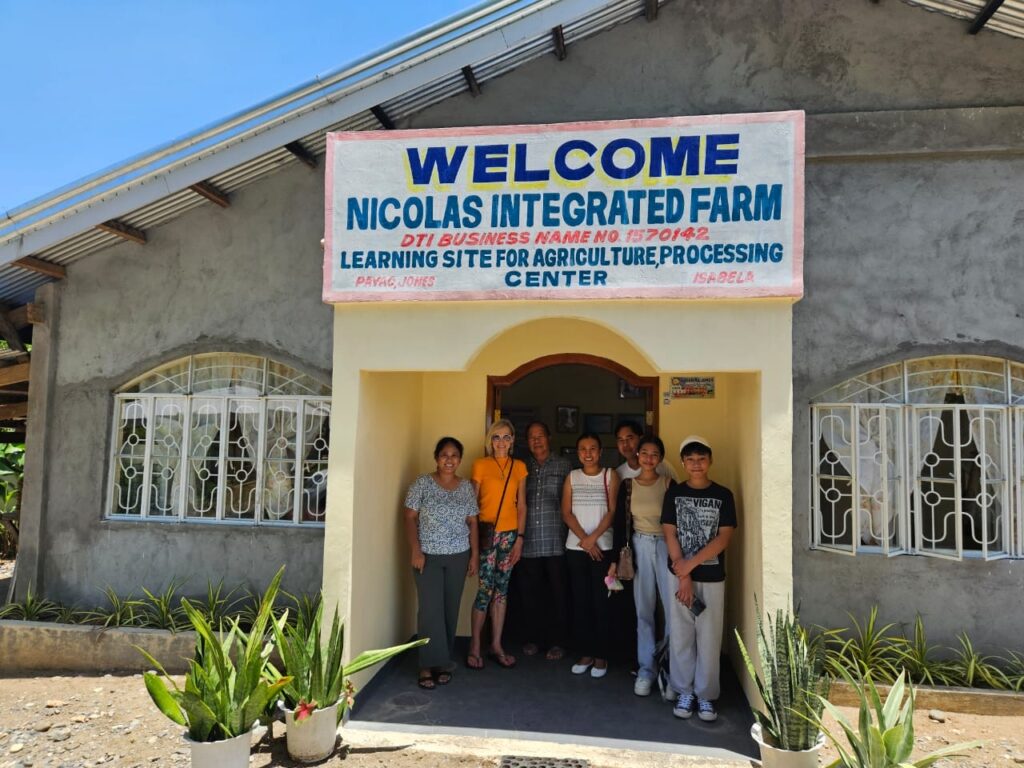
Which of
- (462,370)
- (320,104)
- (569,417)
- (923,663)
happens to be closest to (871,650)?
(923,663)

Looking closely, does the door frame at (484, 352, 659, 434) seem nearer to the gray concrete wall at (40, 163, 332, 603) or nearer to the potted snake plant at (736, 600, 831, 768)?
the gray concrete wall at (40, 163, 332, 603)

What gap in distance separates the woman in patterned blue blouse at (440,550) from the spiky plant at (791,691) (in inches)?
86.3

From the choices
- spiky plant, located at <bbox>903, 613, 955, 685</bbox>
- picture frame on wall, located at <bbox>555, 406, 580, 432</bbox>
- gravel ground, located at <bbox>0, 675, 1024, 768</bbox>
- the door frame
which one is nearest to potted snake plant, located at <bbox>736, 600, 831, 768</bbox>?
gravel ground, located at <bbox>0, 675, 1024, 768</bbox>

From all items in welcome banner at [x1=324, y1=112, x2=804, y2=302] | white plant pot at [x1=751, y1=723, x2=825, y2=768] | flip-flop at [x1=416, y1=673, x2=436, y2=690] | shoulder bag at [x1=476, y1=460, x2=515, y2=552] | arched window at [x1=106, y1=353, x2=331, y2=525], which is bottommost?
flip-flop at [x1=416, y1=673, x2=436, y2=690]

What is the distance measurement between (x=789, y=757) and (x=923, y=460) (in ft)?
9.14

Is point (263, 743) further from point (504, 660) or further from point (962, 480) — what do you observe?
point (962, 480)

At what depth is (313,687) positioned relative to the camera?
393 centimetres

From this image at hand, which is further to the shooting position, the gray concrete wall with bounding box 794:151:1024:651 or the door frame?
the door frame

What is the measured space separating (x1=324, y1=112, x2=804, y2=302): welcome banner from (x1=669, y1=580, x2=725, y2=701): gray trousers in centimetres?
197

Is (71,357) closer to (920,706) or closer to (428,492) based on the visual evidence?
(428,492)

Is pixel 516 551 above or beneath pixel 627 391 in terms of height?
beneath

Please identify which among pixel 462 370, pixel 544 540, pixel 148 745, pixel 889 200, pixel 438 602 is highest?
pixel 889 200

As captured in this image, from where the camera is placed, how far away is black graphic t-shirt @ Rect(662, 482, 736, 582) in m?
4.38

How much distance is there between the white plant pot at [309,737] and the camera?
3.84m
